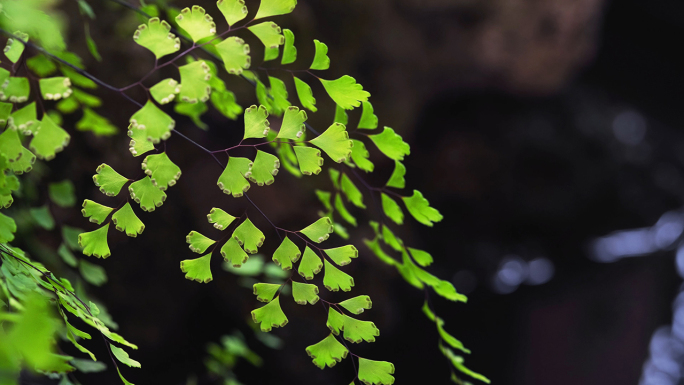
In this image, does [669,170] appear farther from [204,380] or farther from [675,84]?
[204,380]

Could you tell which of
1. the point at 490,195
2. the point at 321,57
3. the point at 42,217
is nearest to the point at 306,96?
the point at 321,57

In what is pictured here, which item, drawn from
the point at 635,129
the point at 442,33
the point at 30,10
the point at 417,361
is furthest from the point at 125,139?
the point at 635,129

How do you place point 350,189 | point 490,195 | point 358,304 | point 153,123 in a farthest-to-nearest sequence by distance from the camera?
point 490,195
point 350,189
point 358,304
point 153,123

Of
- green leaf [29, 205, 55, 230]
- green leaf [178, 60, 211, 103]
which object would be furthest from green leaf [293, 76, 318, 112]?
green leaf [29, 205, 55, 230]

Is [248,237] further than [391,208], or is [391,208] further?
[391,208]

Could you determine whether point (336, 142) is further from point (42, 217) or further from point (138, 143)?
point (42, 217)
